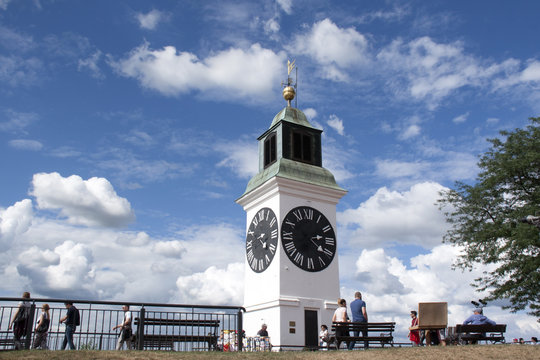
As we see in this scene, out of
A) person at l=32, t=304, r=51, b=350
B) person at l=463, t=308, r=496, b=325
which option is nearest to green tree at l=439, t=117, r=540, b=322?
person at l=463, t=308, r=496, b=325

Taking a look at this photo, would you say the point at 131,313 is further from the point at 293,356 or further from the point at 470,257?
the point at 470,257

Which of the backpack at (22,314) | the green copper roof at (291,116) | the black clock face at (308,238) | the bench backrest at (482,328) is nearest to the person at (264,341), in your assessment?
the black clock face at (308,238)

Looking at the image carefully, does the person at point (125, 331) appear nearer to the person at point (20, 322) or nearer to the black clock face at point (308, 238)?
the person at point (20, 322)

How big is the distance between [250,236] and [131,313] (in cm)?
970

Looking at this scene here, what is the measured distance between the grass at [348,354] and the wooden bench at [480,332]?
2.27 metres

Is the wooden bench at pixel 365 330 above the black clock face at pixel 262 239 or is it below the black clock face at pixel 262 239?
below

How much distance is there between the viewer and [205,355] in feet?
41.4

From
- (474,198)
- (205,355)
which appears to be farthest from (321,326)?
(474,198)

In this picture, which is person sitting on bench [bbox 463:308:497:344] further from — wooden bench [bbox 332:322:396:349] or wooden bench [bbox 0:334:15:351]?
wooden bench [bbox 0:334:15:351]

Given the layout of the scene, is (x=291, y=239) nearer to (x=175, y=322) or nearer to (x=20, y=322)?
(x=175, y=322)

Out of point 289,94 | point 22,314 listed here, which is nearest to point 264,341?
point 22,314

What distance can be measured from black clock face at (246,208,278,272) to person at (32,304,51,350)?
986 centimetres

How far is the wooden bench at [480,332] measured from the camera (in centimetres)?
1595

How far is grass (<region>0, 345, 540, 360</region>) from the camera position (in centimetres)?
1183
